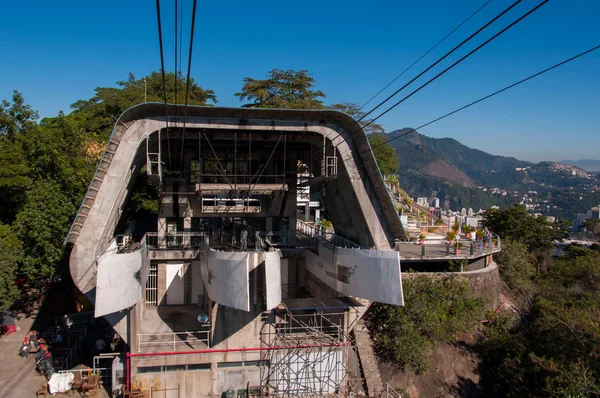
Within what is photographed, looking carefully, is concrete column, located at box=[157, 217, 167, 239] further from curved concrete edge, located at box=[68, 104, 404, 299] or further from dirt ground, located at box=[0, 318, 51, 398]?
dirt ground, located at box=[0, 318, 51, 398]

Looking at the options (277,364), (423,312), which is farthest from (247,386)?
(423,312)

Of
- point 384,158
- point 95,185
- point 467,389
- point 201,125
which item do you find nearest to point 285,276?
point 201,125

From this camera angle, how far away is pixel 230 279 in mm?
12664

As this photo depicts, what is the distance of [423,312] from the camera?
19109 millimetres

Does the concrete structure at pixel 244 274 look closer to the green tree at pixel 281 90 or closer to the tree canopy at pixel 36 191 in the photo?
the tree canopy at pixel 36 191

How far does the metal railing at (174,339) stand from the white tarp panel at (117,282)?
2.40 m

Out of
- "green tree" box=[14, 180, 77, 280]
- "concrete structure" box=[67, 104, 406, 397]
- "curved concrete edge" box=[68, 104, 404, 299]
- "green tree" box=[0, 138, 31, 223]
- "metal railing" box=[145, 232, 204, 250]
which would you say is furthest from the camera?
"green tree" box=[0, 138, 31, 223]

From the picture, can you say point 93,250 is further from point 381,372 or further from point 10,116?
point 10,116

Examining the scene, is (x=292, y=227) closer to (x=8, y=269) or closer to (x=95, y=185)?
(x=95, y=185)

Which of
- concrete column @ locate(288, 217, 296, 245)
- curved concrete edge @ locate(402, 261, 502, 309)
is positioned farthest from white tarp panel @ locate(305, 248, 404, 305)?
curved concrete edge @ locate(402, 261, 502, 309)

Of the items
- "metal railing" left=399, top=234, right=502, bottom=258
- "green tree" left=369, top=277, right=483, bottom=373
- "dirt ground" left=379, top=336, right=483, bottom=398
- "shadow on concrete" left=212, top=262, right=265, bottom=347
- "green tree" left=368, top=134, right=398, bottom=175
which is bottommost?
"dirt ground" left=379, top=336, right=483, bottom=398

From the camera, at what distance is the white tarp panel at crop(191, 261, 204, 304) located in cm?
1884

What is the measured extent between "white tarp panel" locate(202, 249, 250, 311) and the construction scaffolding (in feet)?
9.80

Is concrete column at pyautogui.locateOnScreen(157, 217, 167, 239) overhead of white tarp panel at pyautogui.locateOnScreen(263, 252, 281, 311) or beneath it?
overhead
